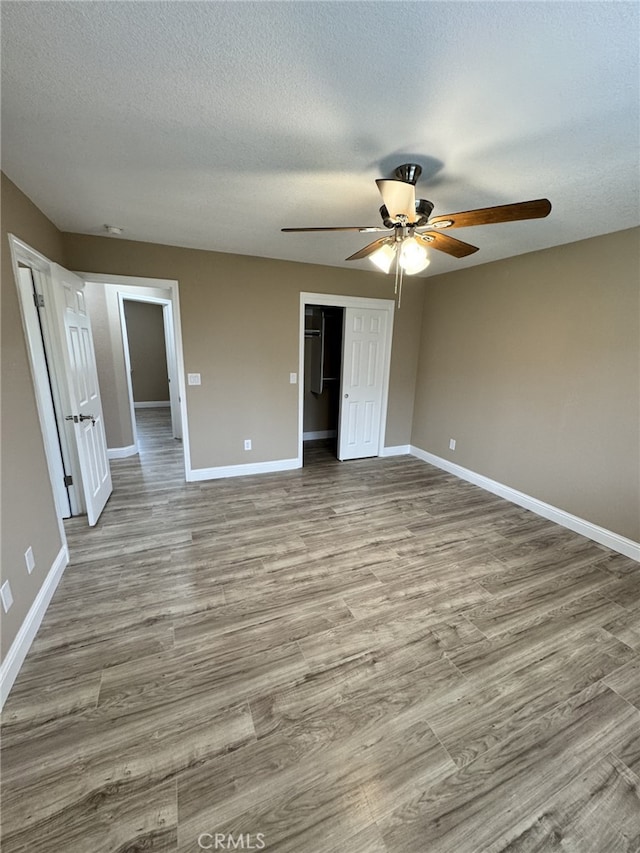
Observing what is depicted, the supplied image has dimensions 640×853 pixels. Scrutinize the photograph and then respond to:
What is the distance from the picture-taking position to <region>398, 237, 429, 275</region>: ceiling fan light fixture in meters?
1.98

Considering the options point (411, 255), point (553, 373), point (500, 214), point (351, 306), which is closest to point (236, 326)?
point (351, 306)

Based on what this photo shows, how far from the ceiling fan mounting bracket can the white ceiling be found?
0.04m

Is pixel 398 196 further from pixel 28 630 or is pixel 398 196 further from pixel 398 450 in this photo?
pixel 398 450

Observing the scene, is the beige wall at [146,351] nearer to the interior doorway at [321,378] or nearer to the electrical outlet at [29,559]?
the interior doorway at [321,378]

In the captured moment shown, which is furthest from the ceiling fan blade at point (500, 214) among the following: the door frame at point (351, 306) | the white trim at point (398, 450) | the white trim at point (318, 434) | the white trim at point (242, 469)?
the white trim at point (318, 434)

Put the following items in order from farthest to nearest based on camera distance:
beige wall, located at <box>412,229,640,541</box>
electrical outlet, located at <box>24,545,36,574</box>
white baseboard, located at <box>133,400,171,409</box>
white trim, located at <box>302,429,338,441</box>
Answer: white baseboard, located at <box>133,400,171,409</box> < white trim, located at <box>302,429,338,441</box> < beige wall, located at <box>412,229,640,541</box> < electrical outlet, located at <box>24,545,36,574</box>

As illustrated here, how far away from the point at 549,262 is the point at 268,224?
2509 millimetres

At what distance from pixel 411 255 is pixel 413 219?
0.31m

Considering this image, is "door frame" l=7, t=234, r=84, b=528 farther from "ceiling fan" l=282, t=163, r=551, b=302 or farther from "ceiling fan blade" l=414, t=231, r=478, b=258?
"ceiling fan blade" l=414, t=231, r=478, b=258

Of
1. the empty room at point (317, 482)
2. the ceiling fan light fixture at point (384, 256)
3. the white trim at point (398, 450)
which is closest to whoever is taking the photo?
the empty room at point (317, 482)

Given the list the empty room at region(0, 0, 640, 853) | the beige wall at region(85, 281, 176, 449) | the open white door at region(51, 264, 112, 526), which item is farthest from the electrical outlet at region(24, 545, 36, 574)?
the beige wall at region(85, 281, 176, 449)

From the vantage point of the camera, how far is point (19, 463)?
1.86 meters

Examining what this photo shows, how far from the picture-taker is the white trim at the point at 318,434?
551 cm

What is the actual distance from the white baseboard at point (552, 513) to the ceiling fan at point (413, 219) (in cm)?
250
